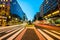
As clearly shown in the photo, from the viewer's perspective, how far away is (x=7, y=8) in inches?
3693

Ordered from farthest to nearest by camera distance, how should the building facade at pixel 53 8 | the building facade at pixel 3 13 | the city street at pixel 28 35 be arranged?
the building facade at pixel 53 8, the building facade at pixel 3 13, the city street at pixel 28 35

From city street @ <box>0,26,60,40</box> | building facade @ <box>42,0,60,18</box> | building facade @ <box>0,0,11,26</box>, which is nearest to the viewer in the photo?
city street @ <box>0,26,60,40</box>

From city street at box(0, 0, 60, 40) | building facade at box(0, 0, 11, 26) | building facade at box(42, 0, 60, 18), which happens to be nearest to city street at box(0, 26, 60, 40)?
city street at box(0, 0, 60, 40)

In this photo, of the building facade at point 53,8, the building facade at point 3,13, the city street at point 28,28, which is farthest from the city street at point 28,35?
the building facade at point 3,13

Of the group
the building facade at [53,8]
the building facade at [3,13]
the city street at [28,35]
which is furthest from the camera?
the building facade at [53,8]

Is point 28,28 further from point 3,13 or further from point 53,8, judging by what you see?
point 53,8

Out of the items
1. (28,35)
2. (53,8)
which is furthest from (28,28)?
(53,8)

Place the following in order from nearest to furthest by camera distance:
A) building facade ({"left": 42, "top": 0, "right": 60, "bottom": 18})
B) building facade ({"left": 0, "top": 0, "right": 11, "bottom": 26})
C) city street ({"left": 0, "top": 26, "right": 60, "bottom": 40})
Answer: city street ({"left": 0, "top": 26, "right": 60, "bottom": 40}) → building facade ({"left": 0, "top": 0, "right": 11, "bottom": 26}) → building facade ({"left": 42, "top": 0, "right": 60, "bottom": 18})

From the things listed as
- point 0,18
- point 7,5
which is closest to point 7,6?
point 7,5

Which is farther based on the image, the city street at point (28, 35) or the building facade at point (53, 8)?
the building facade at point (53, 8)

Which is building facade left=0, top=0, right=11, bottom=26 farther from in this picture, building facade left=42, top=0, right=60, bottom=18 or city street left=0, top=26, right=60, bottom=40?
city street left=0, top=26, right=60, bottom=40

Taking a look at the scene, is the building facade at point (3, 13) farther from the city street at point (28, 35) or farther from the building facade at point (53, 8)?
the city street at point (28, 35)

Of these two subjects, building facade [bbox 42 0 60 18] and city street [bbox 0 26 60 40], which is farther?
building facade [bbox 42 0 60 18]

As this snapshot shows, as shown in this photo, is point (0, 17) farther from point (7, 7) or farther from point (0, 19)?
point (7, 7)
